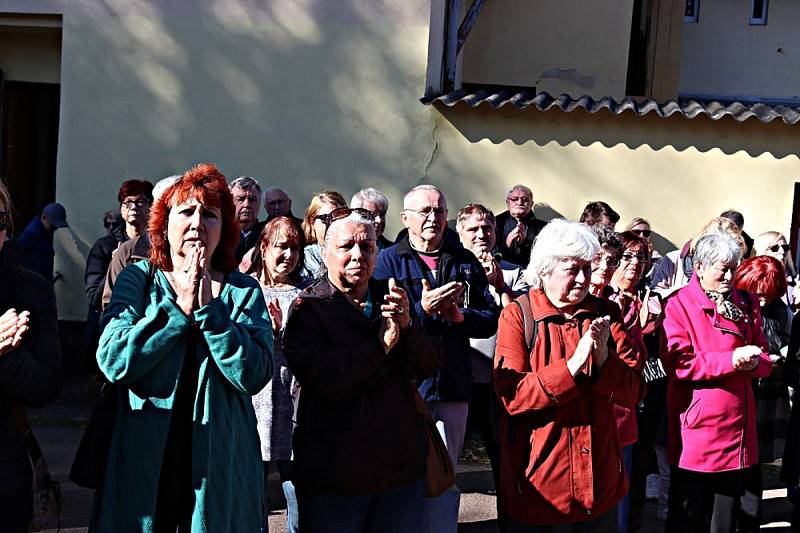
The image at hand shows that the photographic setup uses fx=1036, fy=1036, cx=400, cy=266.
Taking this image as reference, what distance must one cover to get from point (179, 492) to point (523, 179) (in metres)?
6.57

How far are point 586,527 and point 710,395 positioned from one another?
4.30 feet

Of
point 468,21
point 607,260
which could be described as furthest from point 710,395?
point 468,21

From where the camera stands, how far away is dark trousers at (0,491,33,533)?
3.51 m

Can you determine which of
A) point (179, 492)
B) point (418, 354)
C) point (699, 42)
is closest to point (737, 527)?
point (418, 354)

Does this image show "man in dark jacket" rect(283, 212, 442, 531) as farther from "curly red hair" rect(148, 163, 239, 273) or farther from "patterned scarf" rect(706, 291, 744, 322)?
"patterned scarf" rect(706, 291, 744, 322)

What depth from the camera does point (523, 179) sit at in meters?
9.63

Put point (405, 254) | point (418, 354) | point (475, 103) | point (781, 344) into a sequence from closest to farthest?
point (418, 354) → point (405, 254) → point (781, 344) → point (475, 103)

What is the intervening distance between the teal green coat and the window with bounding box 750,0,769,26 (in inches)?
488

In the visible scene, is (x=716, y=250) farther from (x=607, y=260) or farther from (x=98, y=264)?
(x=98, y=264)

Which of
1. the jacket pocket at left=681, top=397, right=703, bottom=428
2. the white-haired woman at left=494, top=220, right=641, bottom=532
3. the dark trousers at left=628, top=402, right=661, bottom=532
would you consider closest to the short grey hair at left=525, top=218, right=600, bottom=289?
the white-haired woman at left=494, top=220, right=641, bottom=532

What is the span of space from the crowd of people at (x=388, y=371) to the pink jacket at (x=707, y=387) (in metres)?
0.01

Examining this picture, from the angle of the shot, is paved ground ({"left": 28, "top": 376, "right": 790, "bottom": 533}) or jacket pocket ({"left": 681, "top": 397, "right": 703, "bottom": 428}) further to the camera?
paved ground ({"left": 28, "top": 376, "right": 790, "bottom": 533})

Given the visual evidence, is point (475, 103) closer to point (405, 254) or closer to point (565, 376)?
point (405, 254)

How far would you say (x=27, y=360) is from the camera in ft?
11.3
